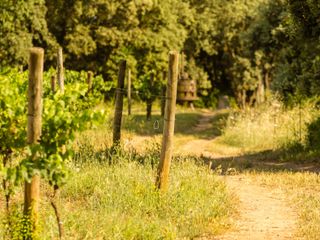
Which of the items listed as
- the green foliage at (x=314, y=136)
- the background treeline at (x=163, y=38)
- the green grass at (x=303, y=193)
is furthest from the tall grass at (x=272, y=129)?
the green grass at (x=303, y=193)

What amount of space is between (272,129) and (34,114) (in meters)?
16.6

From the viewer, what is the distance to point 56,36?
1559 inches

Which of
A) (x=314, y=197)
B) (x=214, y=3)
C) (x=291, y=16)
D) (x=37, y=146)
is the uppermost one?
(x=214, y=3)

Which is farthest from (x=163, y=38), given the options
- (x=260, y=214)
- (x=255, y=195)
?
(x=260, y=214)

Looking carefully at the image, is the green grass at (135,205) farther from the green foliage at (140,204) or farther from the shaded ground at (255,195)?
the shaded ground at (255,195)

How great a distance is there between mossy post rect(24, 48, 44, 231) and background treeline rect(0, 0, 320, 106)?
14.9 metres

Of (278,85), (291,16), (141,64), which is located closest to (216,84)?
(141,64)

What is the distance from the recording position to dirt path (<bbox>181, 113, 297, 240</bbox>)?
31.6 ft

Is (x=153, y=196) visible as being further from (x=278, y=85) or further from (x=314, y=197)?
(x=278, y=85)

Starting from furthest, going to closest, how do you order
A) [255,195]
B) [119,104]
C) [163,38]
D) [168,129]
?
[163,38], [119,104], [255,195], [168,129]

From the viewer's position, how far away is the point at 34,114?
726 cm

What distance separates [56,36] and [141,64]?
7513mm

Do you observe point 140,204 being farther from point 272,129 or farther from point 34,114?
point 272,129

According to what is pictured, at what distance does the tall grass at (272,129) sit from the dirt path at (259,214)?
6226 mm
